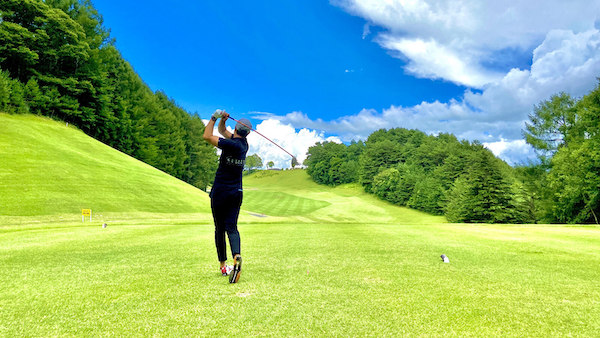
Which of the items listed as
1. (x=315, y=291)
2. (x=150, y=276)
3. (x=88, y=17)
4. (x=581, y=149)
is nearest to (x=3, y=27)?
(x=88, y=17)

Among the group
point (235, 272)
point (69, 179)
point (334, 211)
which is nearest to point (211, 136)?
point (235, 272)

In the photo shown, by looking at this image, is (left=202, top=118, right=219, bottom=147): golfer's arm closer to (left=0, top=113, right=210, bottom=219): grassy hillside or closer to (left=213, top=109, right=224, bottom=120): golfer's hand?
(left=213, top=109, right=224, bottom=120): golfer's hand

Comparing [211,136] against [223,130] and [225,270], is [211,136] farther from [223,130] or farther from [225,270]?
[225,270]

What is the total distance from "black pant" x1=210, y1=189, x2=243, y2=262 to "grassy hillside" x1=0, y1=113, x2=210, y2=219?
23279 mm

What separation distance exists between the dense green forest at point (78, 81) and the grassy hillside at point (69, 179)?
368cm

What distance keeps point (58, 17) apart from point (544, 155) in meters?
74.2

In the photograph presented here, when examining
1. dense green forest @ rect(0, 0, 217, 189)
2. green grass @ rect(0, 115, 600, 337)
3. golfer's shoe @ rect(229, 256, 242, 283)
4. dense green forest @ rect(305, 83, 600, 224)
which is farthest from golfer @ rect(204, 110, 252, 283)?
dense green forest @ rect(305, 83, 600, 224)

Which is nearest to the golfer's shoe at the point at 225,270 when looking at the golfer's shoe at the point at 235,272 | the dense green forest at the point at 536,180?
the golfer's shoe at the point at 235,272

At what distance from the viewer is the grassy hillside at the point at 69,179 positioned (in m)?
23.6

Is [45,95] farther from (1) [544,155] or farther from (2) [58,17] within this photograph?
(1) [544,155]

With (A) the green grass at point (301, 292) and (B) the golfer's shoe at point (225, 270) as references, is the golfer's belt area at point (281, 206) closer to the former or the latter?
(A) the green grass at point (301, 292)

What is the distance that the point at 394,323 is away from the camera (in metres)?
3.31

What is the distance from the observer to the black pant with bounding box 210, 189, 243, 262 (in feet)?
17.7

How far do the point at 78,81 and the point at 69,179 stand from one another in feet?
78.0
